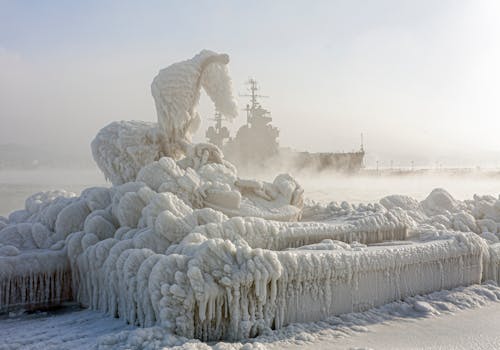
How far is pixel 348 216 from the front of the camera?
733 cm

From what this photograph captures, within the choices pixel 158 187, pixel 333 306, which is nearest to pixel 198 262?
pixel 333 306

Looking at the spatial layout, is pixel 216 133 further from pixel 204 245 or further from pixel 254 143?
pixel 204 245

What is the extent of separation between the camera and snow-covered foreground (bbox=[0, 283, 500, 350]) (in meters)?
4.24

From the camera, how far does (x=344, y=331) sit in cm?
476

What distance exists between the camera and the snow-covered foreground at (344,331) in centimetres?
424

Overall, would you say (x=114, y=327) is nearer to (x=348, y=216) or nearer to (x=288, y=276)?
(x=288, y=276)

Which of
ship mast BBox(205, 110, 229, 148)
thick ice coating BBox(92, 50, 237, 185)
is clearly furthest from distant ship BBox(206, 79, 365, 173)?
thick ice coating BBox(92, 50, 237, 185)

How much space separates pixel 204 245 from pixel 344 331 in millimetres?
1686

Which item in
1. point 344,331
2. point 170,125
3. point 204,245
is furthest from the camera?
point 170,125

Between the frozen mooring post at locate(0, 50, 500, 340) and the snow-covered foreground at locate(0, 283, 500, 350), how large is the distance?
0.19 meters

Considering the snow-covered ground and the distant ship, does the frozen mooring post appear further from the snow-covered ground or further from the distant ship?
the distant ship

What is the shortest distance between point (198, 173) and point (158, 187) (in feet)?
2.28

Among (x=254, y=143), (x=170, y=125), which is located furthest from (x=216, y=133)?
(x=170, y=125)

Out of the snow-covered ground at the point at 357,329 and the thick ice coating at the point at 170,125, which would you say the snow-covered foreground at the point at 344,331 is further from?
the thick ice coating at the point at 170,125
